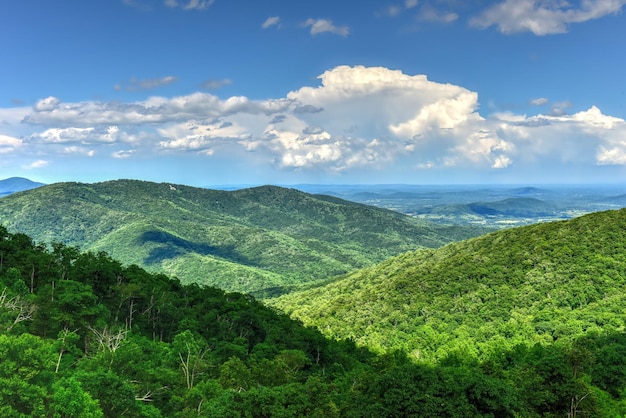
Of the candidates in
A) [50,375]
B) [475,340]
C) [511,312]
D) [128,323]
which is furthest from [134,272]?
[511,312]

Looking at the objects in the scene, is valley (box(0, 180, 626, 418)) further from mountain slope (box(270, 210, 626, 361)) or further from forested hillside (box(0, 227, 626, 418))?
mountain slope (box(270, 210, 626, 361))

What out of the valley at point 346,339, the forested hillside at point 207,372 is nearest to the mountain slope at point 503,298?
the valley at point 346,339

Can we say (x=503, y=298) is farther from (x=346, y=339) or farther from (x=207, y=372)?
(x=207, y=372)

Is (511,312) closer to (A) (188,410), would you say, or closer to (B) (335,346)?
(B) (335,346)

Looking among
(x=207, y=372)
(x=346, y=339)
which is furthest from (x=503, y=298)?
(x=207, y=372)

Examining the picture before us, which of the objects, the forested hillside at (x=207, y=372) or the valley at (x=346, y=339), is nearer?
the forested hillside at (x=207, y=372)

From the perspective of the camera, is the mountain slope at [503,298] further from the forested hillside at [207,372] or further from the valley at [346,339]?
the forested hillside at [207,372]

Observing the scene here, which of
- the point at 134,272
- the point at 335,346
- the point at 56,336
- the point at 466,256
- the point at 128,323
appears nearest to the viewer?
the point at 56,336
